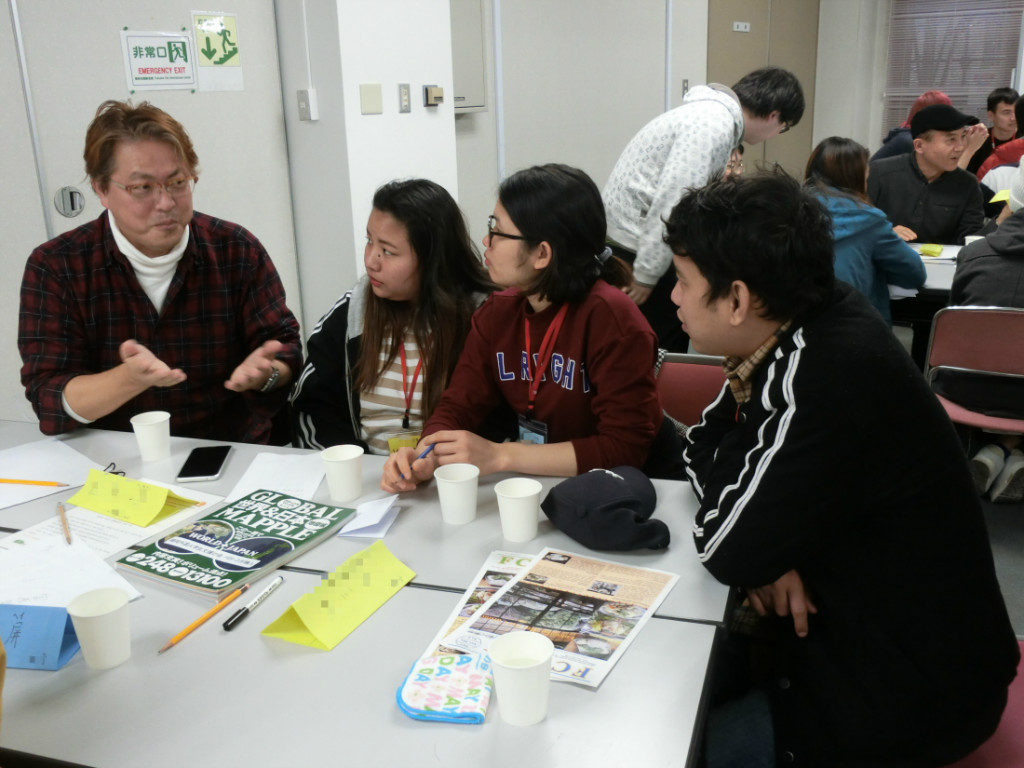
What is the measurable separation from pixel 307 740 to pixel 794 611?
73 centimetres

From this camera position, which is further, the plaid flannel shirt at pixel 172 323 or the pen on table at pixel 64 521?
the plaid flannel shirt at pixel 172 323

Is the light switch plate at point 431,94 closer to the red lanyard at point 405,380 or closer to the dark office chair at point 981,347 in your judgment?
the red lanyard at point 405,380

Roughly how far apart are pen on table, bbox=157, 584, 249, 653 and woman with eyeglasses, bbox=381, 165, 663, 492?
19.6 inches

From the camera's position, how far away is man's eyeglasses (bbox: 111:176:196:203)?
196 centimetres

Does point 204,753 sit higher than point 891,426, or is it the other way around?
point 891,426

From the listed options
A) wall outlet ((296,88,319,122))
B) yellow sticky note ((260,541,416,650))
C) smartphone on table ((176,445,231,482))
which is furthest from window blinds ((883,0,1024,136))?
yellow sticky note ((260,541,416,650))

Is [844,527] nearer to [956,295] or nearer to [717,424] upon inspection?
[717,424]

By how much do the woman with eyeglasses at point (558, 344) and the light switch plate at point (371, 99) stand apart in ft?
5.95

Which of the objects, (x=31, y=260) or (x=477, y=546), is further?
(x=31, y=260)

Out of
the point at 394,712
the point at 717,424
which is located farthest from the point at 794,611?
the point at 394,712

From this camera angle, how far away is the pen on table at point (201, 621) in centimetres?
115

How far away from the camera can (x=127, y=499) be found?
5.11 feet

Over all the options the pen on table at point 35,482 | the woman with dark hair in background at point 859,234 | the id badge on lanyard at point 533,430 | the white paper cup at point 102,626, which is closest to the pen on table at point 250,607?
the white paper cup at point 102,626

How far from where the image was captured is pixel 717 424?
5.26 feet
